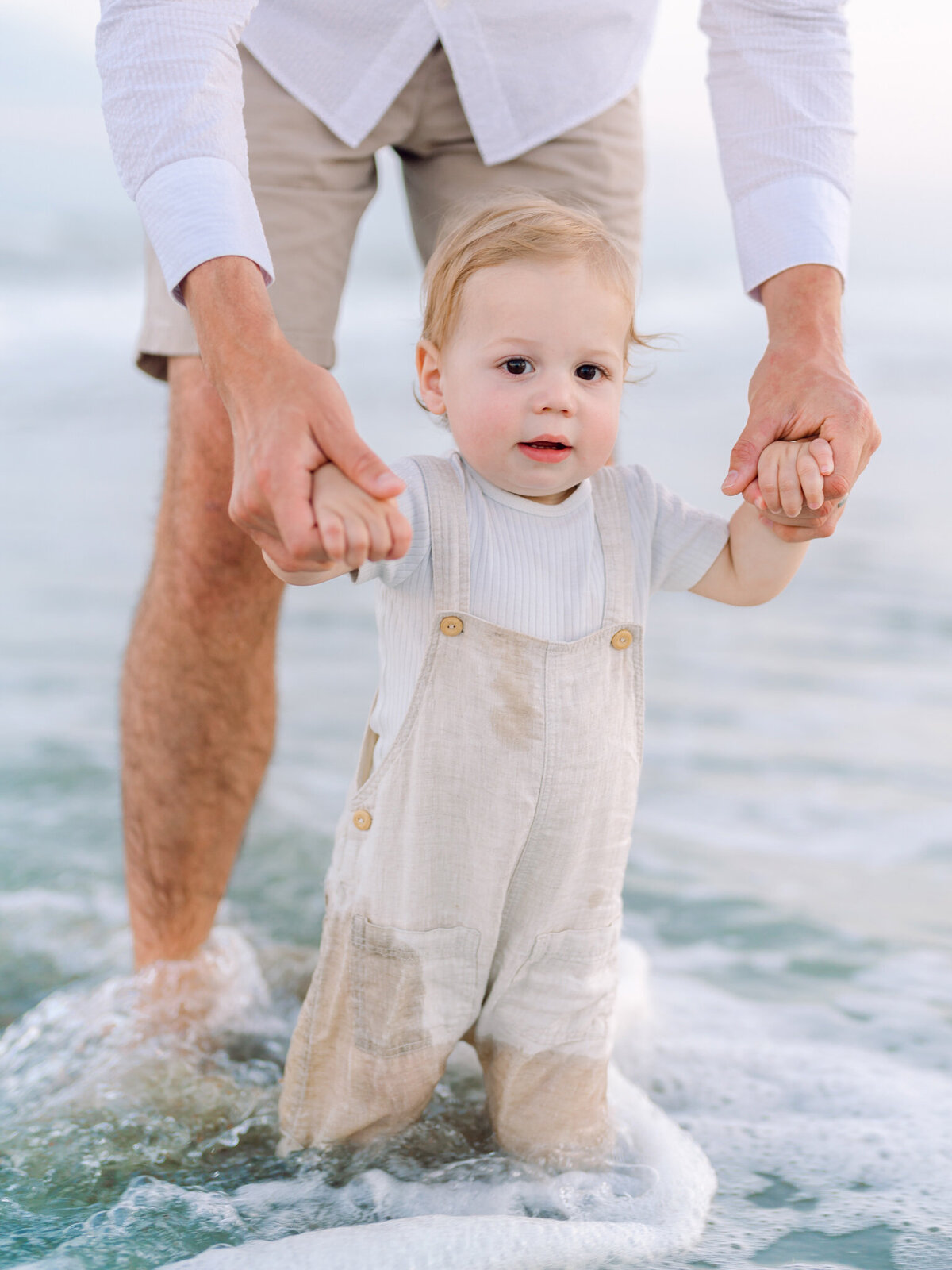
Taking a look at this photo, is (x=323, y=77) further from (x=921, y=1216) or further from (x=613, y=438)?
(x=921, y=1216)

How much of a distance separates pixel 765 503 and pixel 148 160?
83cm

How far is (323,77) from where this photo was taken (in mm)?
1894

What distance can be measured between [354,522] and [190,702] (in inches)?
40.2

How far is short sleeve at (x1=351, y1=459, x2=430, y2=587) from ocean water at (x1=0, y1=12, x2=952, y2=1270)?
49 centimetres

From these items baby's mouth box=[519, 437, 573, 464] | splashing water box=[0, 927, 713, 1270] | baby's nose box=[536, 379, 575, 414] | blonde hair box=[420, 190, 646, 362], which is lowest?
splashing water box=[0, 927, 713, 1270]

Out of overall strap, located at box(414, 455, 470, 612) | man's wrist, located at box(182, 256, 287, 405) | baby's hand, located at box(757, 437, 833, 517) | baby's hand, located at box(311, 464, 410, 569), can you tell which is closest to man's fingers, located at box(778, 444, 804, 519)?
baby's hand, located at box(757, 437, 833, 517)

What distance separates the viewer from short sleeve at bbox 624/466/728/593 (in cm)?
164

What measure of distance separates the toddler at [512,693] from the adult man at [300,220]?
169 millimetres

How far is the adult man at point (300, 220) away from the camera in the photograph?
1463mm

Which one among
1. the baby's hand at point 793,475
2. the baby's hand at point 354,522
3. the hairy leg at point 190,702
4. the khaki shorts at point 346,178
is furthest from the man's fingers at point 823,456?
the hairy leg at point 190,702

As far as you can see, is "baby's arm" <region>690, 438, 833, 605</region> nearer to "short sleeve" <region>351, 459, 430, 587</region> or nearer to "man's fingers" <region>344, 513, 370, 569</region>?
"short sleeve" <region>351, 459, 430, 587</region>

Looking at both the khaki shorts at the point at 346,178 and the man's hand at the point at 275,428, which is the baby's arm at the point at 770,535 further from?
the khaki shorts at the point at 346,178

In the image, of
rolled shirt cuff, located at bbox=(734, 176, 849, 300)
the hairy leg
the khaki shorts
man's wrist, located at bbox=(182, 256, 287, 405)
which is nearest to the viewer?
man's wrist, located at bbox=(182, 256, 287, 405)

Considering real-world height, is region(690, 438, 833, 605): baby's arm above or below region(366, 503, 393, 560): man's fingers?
above
